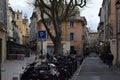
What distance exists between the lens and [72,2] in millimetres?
50500

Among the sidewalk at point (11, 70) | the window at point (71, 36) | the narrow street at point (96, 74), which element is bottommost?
the narrow street at point (96, 74)

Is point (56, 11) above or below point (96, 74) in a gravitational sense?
above

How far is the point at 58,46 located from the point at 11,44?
8137mm

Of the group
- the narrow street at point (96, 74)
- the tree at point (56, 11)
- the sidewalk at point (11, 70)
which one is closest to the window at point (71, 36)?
the tree at point (56, 11)

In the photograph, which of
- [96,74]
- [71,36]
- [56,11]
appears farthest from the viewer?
[71,36]

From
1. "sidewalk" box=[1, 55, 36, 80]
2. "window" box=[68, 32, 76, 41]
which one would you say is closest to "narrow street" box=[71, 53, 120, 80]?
"sidewalk" box=[1, 55, 36, 80]

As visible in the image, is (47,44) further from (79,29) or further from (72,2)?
(72,2)

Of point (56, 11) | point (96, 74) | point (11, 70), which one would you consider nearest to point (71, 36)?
point (56, 11)

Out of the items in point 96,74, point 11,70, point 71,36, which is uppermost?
point 71,36

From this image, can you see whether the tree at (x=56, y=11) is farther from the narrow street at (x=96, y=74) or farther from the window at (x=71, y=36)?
the window at (x=71, y=36)

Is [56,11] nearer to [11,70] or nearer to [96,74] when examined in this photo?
[96,74]

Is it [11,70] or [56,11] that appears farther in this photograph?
[56,11]

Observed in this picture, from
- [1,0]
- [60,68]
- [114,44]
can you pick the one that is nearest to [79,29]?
[114,44]

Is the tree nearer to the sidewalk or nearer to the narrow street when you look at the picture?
the narrow street
